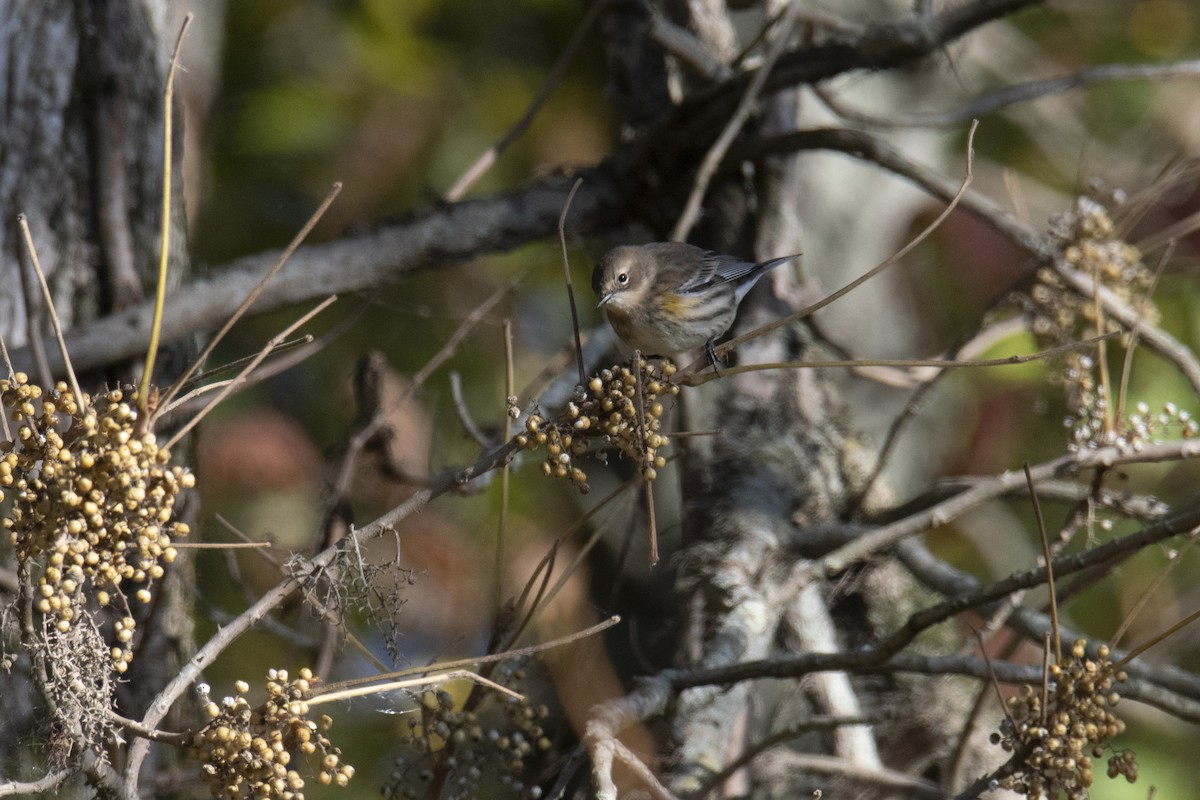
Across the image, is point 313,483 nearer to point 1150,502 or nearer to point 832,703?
point 832,703

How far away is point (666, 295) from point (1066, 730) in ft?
5.29

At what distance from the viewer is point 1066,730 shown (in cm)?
150

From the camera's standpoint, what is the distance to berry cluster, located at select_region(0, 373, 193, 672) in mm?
1152

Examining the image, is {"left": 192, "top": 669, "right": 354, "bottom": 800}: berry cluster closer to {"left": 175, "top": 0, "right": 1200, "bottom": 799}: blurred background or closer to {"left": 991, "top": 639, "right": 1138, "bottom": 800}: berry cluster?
{"left": 991, "top": 639, "right": 1138, "bottom": 800}: berry cluster

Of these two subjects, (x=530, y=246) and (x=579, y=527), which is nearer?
(x=579, y=527)

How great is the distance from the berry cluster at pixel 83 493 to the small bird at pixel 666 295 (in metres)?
1.71

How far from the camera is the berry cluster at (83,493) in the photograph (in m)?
1.15

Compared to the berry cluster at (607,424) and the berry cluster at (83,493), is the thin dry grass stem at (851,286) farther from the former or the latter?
the berry cluster at (83,493)

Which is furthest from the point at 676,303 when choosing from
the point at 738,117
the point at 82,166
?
the point at 82,166

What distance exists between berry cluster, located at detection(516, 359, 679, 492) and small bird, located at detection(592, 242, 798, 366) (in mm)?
1435

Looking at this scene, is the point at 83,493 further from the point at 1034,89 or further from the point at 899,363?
the point at 1034,89

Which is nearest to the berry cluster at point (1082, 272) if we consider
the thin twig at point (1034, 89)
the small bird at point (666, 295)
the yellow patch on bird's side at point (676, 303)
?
the thin twig at point (1034, 89)

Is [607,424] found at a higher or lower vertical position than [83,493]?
higher

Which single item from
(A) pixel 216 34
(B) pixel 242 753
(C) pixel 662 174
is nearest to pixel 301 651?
(C) pixel 662 174
